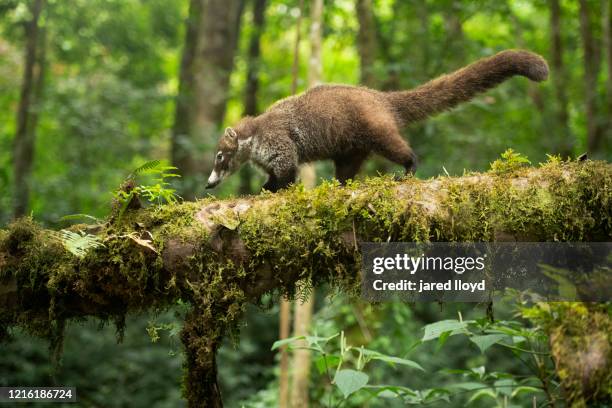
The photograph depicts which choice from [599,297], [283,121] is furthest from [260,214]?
[283,121]

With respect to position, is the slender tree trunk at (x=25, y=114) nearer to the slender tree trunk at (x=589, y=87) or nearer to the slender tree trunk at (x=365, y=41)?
the slender tree trunk at (x=365, y=41)

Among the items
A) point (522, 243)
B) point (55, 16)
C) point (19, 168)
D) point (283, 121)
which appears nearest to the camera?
point (522, 243)

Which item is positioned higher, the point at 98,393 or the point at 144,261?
the point at 144,261

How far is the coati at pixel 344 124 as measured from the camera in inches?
Result: 172

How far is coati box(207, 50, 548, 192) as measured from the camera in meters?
4.38

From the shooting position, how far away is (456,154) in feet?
28.5

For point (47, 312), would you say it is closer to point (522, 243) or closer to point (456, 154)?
point (522, 243)

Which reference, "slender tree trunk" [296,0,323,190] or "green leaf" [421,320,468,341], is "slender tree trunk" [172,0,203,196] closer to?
"slender tree trunk" [296,0,323,190]

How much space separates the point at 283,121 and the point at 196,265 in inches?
84.7

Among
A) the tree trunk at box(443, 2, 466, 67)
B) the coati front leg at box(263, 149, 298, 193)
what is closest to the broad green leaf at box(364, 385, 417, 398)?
the coati front leg at box(263, 149, 298, 193)

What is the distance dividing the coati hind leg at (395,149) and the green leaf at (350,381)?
2169 millimetres

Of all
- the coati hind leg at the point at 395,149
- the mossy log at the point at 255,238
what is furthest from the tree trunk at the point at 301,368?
the mossy log at the point at 255,238

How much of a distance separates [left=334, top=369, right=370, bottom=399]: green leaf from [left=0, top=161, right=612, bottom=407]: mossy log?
563mm

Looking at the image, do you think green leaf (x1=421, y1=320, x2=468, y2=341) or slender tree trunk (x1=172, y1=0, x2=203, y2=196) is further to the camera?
slender tree trunk (x1=172, y1=0, x2=203, y2=196)
